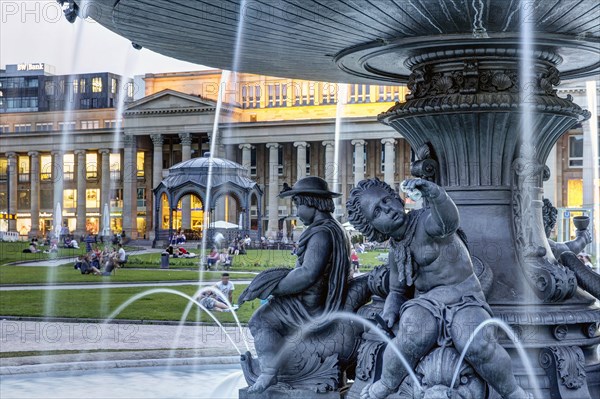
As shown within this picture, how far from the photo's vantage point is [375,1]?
598cm

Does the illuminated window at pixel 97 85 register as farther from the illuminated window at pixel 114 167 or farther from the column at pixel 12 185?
the illuminated window at pixel 114 167

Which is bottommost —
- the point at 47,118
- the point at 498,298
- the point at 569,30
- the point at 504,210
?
the point at 498,298

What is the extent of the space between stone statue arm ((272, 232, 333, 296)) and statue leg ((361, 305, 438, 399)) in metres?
1.12

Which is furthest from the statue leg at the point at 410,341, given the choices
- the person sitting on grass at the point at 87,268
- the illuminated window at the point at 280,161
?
the illuminated window at the point at 280,161

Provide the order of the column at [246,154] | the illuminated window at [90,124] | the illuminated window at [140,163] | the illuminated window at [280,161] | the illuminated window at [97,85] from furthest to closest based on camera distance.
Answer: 1. the illuminated window at [97,85]
2. the illuminated window at [90,124]
3. the illuminated window at [140,163]
4. the illuminated window at [280,161]
5. the column at [246,154]

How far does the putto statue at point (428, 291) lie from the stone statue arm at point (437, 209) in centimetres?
1

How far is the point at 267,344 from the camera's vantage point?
22.9 feet

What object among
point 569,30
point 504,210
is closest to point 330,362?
point 504,210

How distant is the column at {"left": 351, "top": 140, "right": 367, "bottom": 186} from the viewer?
7875 cm

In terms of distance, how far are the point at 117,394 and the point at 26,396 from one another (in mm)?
786

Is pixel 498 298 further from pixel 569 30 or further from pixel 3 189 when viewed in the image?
pixel 3 189

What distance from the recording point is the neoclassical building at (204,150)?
79.9 metres

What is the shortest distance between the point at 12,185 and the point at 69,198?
6017 millimetres

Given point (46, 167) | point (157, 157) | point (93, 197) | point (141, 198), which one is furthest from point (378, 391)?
point (46, 167)
